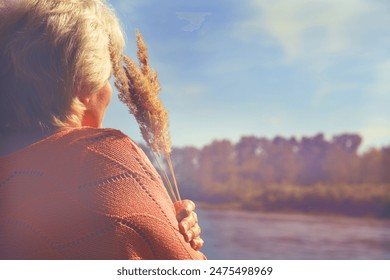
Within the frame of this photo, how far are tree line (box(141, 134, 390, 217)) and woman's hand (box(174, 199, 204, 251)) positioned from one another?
847 mm

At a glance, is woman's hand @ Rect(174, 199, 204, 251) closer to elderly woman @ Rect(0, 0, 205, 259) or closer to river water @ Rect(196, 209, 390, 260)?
elderly woman @ Rect(0, 0, 205, 259)

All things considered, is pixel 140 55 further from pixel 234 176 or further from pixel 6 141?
pixel 234 176

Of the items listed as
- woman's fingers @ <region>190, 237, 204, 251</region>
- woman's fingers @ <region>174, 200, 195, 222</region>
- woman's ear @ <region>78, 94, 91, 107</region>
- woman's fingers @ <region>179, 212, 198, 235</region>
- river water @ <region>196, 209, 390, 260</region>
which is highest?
woman's ear @ <region>78, 94, 91, 107</region>

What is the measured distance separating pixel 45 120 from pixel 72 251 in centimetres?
25

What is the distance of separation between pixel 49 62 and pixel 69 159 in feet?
0.69

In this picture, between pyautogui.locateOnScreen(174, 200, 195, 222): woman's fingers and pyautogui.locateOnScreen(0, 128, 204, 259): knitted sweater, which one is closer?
pyautogui.locateOnScreen(0, 128, 204, 259): knitted sweater

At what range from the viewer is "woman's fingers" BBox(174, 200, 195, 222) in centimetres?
94

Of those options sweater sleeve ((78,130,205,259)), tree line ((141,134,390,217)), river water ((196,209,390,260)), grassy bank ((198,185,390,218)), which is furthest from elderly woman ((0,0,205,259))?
grassy bank ((198,185,390,218))

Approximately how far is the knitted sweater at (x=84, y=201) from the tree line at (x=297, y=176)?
97 centimetres

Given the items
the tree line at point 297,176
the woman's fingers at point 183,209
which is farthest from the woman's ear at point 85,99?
the tree line at point 297,176

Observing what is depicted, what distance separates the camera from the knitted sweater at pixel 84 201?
82cm

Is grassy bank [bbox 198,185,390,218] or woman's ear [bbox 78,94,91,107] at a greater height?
woman's ear [bbox 78,94,91,107]

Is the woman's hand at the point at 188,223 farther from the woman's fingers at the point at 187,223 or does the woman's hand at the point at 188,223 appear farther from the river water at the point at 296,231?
the river water at the point at 296,231
